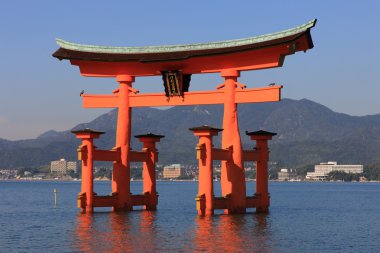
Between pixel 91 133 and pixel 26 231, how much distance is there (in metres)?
7.47

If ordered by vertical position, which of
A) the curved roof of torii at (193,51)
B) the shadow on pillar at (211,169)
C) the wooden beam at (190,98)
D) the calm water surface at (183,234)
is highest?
the curved roof of torii at (193,51)

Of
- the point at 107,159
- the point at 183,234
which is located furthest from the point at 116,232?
the point at 107,159

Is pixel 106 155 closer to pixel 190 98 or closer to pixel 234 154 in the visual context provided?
→ pixel 190 98

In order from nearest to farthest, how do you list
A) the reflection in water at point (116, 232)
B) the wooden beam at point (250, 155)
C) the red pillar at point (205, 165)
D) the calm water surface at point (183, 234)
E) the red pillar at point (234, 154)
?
the reflection in water at point (116, 232), the calm water surface at point (183, 234), the red pillar at point (205, 165), the red pillar at point (234, 154), the wooden beam at point (250, 155)

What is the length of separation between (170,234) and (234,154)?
10.0 metres

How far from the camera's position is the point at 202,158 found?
44.8 meters

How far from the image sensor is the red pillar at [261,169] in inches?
1986

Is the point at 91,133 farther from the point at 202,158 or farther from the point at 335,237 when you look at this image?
the point at 335,237

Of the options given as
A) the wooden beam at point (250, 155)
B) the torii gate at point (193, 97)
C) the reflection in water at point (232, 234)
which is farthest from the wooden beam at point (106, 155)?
the wooden beam at point (250, 155)

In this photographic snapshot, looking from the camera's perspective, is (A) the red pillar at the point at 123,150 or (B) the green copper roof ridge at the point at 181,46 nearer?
(B) the green copper roof ridge at the point at 181,46

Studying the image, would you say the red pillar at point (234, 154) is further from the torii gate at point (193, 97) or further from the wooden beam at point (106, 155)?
the wooden beam at point (106, 155)

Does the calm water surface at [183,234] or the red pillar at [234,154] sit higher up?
the red pillar at [234,154]

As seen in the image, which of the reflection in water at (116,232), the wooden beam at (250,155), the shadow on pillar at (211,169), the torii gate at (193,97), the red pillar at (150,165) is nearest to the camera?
the reflection in water at (116,232)

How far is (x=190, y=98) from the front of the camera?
49000mm
